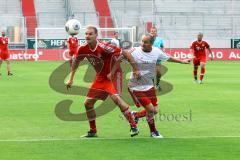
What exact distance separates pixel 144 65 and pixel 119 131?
4.77 feet

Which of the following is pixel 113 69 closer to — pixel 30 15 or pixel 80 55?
pixel 80 55

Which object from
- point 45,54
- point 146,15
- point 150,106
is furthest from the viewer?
point 146,15

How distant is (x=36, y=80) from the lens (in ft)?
97.7

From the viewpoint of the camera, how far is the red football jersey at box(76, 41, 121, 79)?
1277 cm

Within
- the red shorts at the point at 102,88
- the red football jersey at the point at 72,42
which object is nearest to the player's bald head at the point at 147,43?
the red shorts at the point at 102,88

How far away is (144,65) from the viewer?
13656 mm

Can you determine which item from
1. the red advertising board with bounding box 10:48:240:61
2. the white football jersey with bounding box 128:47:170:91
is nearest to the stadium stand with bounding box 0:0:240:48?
the red advertising board with bounding box 10:48:240:61

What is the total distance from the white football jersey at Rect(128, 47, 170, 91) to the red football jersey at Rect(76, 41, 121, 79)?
2.24 ft

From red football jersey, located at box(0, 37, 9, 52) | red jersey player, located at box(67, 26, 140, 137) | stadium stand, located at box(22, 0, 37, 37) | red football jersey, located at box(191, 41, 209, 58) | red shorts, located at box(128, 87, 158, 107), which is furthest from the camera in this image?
stadium stand, located at box(22, 0, 37, 37)

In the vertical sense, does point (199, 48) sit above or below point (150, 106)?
below

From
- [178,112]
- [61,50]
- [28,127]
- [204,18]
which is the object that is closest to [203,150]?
[28,127]

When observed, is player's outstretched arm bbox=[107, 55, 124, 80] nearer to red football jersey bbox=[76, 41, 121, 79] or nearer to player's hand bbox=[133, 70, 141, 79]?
red football jersey bbox=[76, 41, 121, 79]

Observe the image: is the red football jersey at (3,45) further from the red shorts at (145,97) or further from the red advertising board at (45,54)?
the red shorts at (145,97)

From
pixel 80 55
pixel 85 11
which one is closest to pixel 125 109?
pixel 80 55
